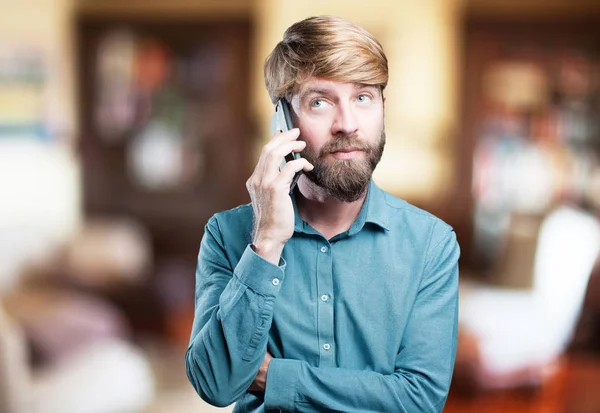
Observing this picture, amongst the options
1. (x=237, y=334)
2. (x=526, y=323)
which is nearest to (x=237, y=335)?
(x=237, y=334)

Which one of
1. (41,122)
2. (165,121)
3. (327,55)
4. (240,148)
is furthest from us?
(165,121)

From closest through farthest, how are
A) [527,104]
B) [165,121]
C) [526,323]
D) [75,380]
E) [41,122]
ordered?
[75,380]
[526,323]
[527,104]
[41,122]
[165,121]

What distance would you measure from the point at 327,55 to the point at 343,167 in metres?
0.10

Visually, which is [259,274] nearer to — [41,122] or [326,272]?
[326,272]

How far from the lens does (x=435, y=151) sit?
6.25 meters

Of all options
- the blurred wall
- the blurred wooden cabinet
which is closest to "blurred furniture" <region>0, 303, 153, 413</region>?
the blurred wall

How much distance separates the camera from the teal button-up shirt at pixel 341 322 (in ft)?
2.37

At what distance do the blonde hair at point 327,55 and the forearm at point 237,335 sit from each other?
17 centimetres

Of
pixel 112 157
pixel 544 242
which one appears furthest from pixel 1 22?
pixel 544 242

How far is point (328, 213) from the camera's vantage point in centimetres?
77

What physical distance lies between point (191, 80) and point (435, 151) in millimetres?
2225

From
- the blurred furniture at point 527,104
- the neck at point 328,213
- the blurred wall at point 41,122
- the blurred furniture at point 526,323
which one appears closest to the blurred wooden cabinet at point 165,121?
the blurred wall at point 41,122

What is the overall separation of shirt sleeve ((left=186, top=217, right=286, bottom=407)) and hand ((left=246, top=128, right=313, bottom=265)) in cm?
2

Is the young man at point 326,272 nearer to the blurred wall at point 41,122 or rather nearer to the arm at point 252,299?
the arm at point 252,299
